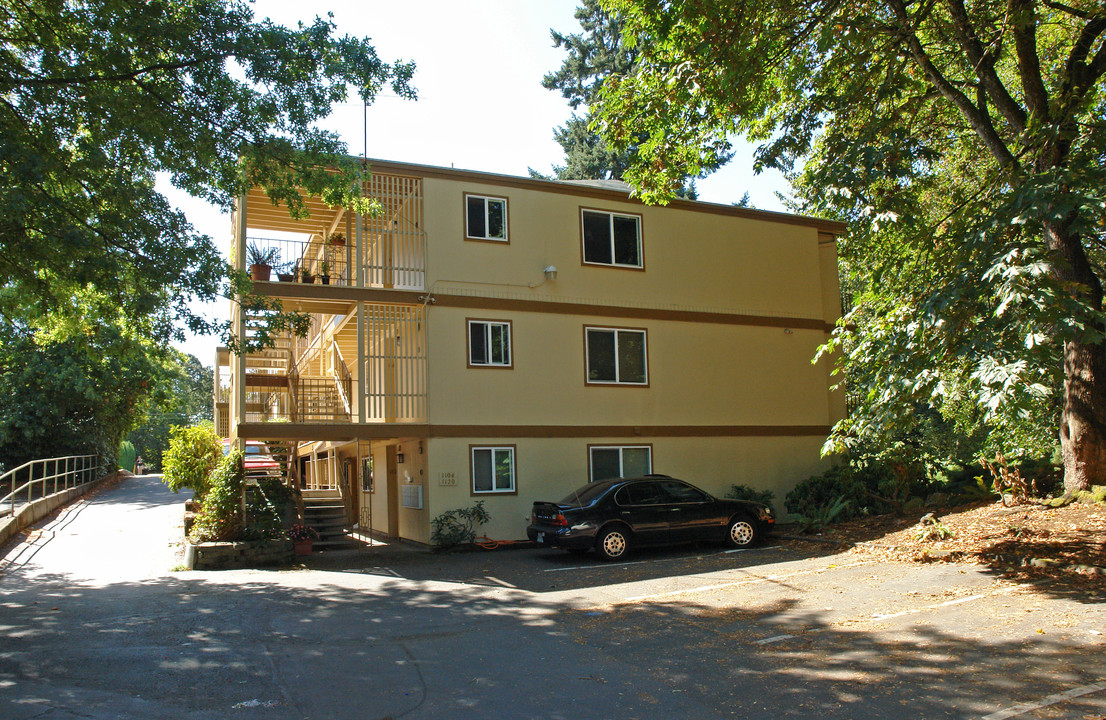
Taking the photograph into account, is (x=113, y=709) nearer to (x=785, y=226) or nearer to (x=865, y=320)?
(x=865, y=320)

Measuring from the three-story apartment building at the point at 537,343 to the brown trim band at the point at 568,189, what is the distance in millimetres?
49

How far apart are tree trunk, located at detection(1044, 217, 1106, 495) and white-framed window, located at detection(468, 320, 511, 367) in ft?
33.5

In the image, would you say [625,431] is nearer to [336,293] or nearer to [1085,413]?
[336,293]

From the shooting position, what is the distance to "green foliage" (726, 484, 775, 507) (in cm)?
1906

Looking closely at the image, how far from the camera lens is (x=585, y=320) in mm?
18391

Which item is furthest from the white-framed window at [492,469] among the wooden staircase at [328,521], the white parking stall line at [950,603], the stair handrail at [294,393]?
the white parking stall line at [950,603]

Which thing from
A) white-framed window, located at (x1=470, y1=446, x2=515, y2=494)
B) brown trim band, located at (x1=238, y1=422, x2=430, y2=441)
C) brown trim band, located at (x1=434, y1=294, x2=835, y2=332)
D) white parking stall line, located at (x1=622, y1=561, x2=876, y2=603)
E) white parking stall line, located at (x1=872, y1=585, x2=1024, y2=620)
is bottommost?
white parking stall line, located at (x1=622, y1=561, x2=876, y2=603)

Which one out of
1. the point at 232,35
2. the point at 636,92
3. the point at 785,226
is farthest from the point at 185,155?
the point at 785,226

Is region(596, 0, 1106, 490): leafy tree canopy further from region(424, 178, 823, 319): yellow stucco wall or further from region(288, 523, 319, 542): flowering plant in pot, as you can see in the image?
region(288, 523, 319, 542): flowering plant in pot

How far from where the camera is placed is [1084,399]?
1207 cm

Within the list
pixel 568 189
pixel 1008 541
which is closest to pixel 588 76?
pixel 568 189

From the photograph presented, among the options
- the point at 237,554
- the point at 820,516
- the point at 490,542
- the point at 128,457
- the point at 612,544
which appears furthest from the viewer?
the point at 128,457

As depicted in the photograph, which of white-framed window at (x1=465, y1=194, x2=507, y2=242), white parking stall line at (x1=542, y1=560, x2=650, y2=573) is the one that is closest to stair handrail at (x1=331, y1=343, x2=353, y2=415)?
white-framed window at (x1=465, y1=194, x2=507, y2=242)

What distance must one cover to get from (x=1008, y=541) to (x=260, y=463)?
18.7m
